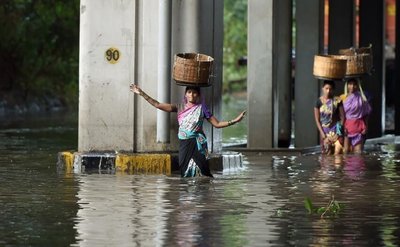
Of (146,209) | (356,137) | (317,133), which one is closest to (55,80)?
(317,133)

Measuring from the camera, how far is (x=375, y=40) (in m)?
32.0

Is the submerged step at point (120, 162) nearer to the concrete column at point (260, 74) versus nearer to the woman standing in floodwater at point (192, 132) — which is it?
the woman standing in floodwater at point (192, 132)

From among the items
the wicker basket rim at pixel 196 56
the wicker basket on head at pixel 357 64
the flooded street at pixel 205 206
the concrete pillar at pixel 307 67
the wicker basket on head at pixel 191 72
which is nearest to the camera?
the flooded street at pixel 205 206

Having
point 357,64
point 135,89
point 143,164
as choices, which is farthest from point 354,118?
point 135,89

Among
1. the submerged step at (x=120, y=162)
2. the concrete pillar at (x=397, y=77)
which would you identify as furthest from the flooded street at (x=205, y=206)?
the concrete pillar at (x=397, y=77)

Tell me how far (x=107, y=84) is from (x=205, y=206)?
533 centimetres

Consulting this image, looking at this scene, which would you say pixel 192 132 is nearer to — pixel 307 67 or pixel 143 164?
pixel 143 164

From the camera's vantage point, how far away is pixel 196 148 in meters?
18.0

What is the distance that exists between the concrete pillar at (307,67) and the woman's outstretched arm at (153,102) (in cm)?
940

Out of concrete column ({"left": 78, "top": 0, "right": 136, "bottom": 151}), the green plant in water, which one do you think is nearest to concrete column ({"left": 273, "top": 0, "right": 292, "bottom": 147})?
concrete column ({"left": 78, "top": 0, "right": 136, "bottom": 151})

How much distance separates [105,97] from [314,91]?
8.88 m

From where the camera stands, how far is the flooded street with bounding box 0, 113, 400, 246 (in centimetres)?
1176

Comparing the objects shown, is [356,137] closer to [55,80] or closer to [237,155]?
[237,155]

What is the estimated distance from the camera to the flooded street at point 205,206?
38.6 ft
